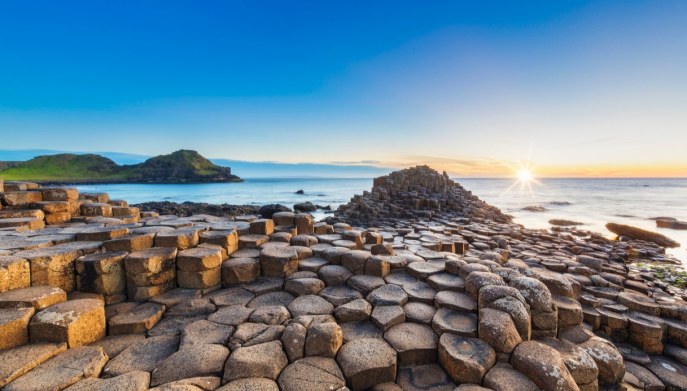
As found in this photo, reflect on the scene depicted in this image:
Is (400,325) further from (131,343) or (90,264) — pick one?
(90,264)

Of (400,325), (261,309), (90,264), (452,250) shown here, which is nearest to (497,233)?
(452,250)

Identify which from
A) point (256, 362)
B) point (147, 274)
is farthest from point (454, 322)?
point (147, 274)

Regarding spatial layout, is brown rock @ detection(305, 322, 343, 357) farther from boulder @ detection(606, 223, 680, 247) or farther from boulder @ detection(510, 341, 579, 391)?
boulder @ detection(606, 223, 680, 247)

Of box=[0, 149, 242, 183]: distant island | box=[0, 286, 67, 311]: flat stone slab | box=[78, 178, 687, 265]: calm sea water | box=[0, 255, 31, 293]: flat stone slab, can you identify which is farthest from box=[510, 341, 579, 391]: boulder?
box=[0, 149, 242, 183]: distant island

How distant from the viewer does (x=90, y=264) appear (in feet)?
12.4

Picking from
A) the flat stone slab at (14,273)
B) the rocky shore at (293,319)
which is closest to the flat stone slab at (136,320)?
the rocky shore at (293,319)

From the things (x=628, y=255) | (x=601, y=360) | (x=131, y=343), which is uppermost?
(x=131, y=343)

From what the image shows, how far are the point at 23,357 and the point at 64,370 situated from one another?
453mm

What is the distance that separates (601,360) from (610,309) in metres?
2.73

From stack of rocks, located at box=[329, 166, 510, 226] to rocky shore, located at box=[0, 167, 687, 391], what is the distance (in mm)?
8834

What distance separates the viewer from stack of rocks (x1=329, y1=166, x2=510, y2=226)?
15062mm

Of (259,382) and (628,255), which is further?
(628,255)

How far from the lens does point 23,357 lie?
2.59 metres

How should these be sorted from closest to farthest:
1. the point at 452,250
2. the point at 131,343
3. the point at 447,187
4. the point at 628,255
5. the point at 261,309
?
1. the point at 131,343
2. the point at 261,309
3. the point at 452,250
4. the point at 628,255
5. the point at 447,187
